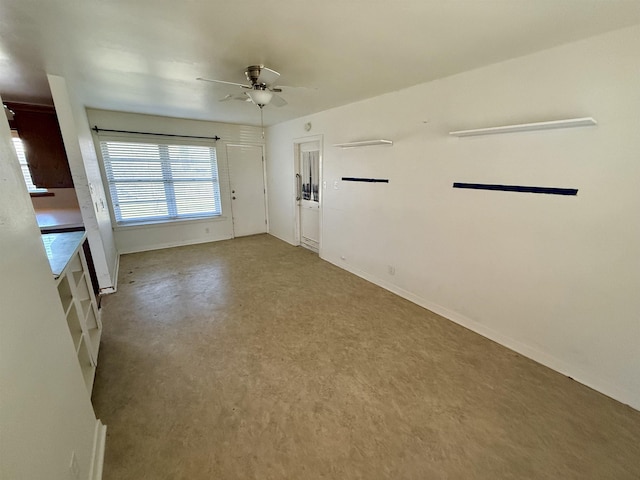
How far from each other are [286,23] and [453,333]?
2.91 metres

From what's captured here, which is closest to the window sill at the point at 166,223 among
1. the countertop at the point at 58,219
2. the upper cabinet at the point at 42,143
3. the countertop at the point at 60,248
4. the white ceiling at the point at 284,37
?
the countertop at the point at 58,219

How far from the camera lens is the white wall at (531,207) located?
172 cm

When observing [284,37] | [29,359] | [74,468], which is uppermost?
[284,37]

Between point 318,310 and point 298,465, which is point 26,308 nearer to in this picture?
point 298,465

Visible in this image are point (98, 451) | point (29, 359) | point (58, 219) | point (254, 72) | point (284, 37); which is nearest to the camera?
point (29, 359)

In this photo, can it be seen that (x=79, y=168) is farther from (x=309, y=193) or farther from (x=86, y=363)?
(x=309, y=193)

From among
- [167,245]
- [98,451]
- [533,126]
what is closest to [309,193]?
[167,245]

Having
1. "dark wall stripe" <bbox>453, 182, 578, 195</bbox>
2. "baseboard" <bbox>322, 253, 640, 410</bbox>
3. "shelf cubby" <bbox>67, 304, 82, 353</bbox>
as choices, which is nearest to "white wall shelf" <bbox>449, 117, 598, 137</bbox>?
"dark wall stripe" <bbox>453, 182, 578, 195</bbox>

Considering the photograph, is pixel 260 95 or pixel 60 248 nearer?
pixel 60 248

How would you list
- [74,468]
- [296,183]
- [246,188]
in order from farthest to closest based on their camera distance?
[246,188], [296,183], [74,468]

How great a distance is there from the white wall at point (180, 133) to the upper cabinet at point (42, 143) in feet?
2.66

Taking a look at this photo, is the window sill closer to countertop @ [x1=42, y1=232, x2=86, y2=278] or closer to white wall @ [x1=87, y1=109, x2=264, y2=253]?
white wall @ [x1=87, y1=109, x2=264, y2=253]

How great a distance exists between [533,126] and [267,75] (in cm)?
206

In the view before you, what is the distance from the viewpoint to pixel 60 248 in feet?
6.41
